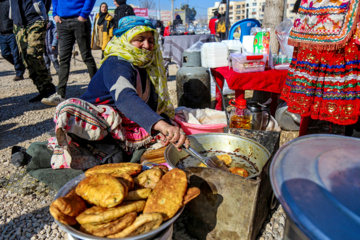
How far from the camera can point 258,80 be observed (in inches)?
114

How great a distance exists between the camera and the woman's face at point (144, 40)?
223 centimetres

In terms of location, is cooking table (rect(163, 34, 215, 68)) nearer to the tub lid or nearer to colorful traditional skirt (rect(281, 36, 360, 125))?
colorful traditional skirt (rect(281, 36, 360, 125))

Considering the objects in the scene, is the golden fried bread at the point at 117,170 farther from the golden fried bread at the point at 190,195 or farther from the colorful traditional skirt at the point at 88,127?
the colorful traditional skirt at the point at 88,127

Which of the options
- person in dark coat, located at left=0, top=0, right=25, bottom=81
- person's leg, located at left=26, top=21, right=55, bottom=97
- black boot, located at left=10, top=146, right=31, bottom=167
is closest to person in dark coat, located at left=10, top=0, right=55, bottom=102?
person's leg, located at left=26, top=21, right=55, bottom=97

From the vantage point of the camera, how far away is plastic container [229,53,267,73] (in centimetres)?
289

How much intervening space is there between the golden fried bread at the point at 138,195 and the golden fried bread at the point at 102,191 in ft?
0.28

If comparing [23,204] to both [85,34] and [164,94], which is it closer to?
[164,94]

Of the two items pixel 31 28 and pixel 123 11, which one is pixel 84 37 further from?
pixel 123 11

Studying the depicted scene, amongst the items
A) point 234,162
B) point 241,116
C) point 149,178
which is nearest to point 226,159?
point 234,162

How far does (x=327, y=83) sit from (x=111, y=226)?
2.38 metres

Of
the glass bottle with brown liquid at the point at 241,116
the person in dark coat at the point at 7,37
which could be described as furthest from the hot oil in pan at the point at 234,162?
the person in dark coat at the point at 7,37

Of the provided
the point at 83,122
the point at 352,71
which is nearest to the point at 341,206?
the point at 83,122

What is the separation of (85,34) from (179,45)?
2.29 m

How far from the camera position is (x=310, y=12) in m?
2.39
